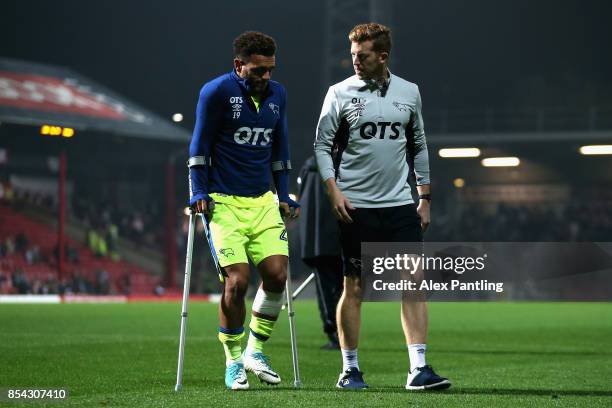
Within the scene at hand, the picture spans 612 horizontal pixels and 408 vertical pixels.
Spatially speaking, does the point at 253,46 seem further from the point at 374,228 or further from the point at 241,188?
the point at 374,228

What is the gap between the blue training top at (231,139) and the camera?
6.85 m

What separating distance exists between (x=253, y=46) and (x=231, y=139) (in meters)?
0.56

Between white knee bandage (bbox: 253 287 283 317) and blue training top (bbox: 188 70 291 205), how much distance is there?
625 mm

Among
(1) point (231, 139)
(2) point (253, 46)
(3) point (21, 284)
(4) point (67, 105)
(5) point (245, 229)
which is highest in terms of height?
(4) point (67, 105)

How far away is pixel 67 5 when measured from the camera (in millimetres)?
45438

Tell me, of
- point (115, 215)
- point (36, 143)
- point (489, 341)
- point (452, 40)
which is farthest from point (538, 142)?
point (489, 341)

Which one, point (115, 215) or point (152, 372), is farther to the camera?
point (115, 215)

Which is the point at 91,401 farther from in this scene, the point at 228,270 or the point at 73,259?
the point at 73,259

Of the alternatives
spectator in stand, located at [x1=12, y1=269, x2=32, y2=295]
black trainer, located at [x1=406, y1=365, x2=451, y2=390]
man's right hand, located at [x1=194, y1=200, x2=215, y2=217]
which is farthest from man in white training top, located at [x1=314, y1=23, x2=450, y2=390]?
spectator in stand, located at [x1=12, y1=269, x2=32, y2=295]

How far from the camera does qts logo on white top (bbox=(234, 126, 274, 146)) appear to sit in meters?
6.94

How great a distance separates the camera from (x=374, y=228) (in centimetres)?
686

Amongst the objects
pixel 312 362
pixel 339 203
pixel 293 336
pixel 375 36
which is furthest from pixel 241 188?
pixel 312 362

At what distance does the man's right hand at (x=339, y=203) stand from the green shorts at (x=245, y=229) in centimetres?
42

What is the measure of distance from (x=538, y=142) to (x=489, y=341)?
27240 mm
